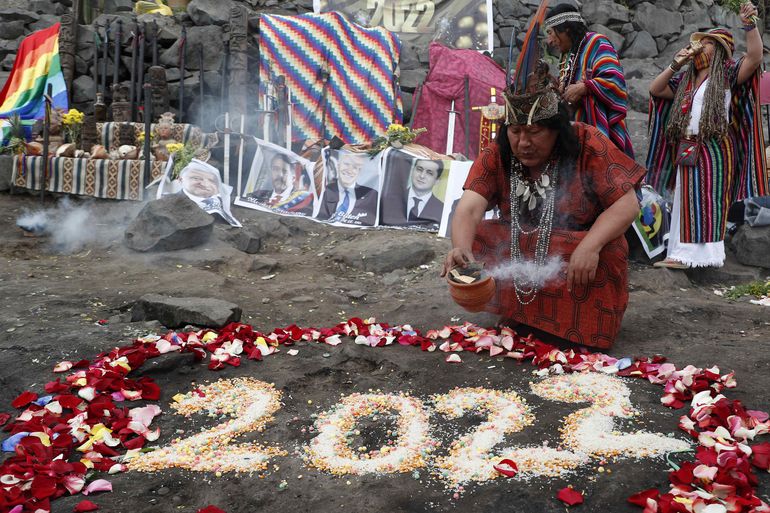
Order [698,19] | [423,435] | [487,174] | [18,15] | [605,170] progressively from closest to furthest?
1. [423,435]
2. [605,170]
3. [487,174]
4. [18,15]
5. [698,19]

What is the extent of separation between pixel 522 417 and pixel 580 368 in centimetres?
59

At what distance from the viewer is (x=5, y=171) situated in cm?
836

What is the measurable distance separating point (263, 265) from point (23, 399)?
123 inches

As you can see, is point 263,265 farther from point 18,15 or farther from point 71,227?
point 18,15

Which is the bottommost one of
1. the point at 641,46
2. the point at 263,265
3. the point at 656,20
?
the point at 263,265

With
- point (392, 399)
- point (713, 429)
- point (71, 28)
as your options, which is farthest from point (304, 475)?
point (71, 28)

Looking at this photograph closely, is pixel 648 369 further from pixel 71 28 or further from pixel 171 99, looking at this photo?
pixel 71 28

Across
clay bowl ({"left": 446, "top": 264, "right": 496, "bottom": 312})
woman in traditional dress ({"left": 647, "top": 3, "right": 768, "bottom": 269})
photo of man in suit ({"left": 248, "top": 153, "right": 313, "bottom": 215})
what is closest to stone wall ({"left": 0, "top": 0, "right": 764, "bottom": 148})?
photo of man in suit ({"left": 248, "top": 153, "right": 313, "bottom": 215})

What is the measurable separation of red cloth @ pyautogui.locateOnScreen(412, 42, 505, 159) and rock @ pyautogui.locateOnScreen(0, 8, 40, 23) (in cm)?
595

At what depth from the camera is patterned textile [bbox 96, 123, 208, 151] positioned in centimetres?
843

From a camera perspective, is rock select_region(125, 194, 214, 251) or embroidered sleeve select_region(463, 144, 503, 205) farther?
rock select_region(125, 194, 214, 251)

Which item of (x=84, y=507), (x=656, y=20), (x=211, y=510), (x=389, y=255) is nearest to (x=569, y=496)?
(x=211, y=510)

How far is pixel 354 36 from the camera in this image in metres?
9.75

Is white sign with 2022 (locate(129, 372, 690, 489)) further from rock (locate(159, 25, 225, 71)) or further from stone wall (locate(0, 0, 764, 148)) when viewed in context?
rock (locate(159, 25, 225, 71))
